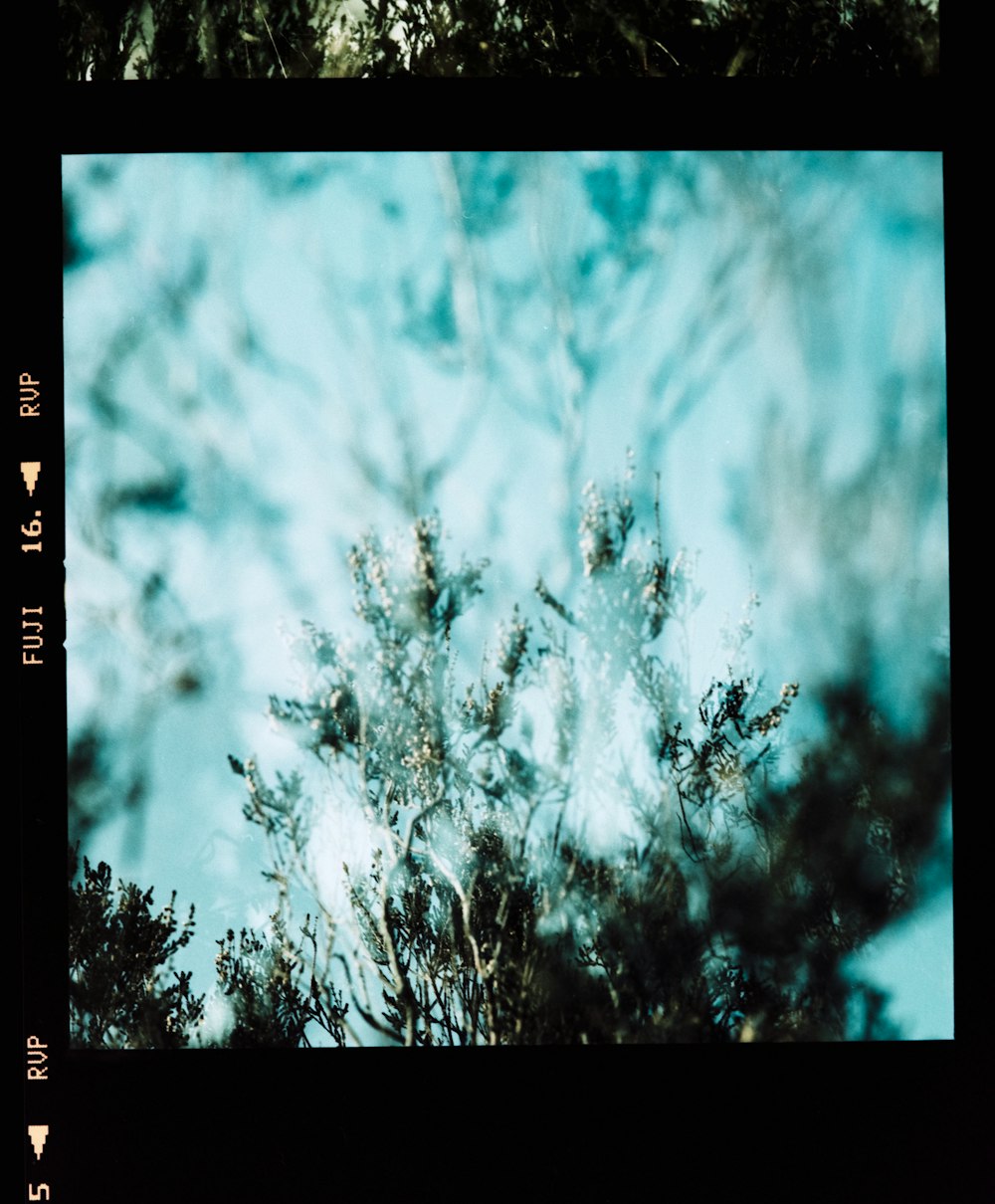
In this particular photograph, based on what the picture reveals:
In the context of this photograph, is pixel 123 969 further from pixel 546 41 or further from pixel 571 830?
pixel 546 41

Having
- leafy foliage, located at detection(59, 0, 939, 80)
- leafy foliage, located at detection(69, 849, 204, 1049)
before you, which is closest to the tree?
leafy foliage, located at detection(69, 849, 204, 1049)

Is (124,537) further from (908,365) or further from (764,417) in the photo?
(908,365)

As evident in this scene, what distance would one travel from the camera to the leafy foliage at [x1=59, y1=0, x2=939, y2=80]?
5.08 ft

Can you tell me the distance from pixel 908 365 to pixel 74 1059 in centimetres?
178

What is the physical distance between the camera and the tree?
5.07 feet

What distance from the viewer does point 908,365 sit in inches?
61.5

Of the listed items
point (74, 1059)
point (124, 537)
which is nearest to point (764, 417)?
point (124, 537)

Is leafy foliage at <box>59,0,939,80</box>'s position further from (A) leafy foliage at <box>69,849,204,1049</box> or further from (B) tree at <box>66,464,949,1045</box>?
(A) leafy foliage at <box>69,849,204,1049</box>

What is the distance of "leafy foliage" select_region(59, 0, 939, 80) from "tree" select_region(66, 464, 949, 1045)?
28.7 inches

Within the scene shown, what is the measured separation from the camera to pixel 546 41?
1552 millimetres

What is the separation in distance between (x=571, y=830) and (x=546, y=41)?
4.29 feet

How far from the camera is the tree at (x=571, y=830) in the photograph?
1.54 meters

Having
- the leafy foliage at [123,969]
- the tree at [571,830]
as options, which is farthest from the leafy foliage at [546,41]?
the leafy foliage at [123,969]

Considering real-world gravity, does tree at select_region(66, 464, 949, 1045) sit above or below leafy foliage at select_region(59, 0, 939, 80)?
below
